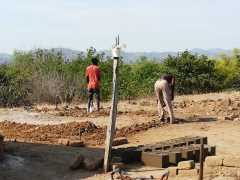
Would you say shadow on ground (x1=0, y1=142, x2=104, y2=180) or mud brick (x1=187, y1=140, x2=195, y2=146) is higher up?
mud brick (x1=187, y1=140, x2=195, y2=146)

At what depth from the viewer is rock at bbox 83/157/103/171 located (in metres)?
9.78

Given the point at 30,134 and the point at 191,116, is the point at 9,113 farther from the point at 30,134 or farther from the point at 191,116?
the point at 191,116

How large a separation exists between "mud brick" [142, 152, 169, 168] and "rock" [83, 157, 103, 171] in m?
0.82

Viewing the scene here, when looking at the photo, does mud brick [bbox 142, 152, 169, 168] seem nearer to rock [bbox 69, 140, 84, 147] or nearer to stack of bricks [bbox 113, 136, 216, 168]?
stack of bricks [bbox 113, 136, 216, 168]

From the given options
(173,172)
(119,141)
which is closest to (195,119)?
(119,141)

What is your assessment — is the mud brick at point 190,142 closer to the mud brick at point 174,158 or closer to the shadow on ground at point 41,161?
the mud brick at point 174,158

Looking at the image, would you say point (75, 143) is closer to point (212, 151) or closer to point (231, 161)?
point (212, 151)

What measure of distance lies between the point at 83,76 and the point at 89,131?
1151 cm

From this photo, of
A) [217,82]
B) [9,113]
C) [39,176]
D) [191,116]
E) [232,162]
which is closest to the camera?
[232,162]

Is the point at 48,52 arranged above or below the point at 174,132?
above

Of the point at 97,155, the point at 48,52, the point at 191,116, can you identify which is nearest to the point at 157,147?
the point at 97,155

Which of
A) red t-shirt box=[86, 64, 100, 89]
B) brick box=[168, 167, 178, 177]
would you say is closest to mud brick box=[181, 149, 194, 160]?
brick box=[168, 167, 178, 177]

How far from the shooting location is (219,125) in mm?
14078

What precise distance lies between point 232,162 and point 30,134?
6.02 metres
